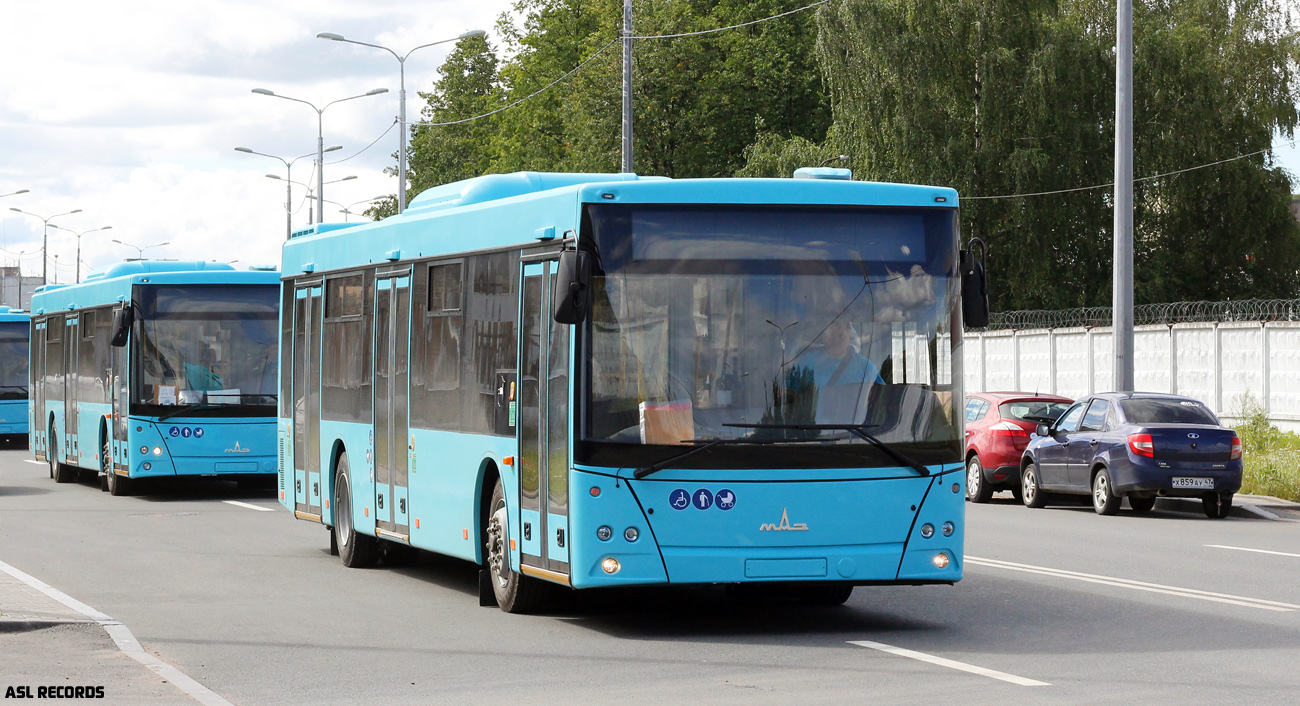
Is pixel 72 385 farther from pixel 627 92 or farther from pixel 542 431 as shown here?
pixel 542 431

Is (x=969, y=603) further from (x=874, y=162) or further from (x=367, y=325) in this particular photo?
(x=874, y=162)

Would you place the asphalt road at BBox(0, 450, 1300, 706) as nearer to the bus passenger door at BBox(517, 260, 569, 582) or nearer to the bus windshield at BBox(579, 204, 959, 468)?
the bus passenger door at BBox(517, 260, 569, 582)

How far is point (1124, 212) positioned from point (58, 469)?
16.7 m

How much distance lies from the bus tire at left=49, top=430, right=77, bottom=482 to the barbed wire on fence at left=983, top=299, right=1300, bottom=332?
15782 millimetres

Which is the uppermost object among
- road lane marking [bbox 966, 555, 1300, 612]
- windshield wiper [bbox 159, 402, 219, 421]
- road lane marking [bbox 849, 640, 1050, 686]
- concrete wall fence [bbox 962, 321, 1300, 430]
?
concrete wall fence [bbox 962, 321, 1300, 430]

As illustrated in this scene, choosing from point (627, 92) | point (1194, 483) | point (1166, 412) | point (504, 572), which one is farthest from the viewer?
point (627, 92)

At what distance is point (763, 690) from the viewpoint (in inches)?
348

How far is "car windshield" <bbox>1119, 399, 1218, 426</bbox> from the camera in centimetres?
2247

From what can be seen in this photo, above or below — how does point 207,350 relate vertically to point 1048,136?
below

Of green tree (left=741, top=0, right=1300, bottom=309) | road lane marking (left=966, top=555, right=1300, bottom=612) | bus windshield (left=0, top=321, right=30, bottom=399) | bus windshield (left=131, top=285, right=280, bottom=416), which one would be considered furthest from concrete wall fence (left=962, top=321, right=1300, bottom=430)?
bus windshield (left=0, top=321, right=30, bottom=399)

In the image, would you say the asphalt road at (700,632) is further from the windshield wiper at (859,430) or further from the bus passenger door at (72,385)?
the bus passenger door at (72,385)

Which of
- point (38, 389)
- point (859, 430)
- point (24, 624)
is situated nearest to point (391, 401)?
point (24, 624)
